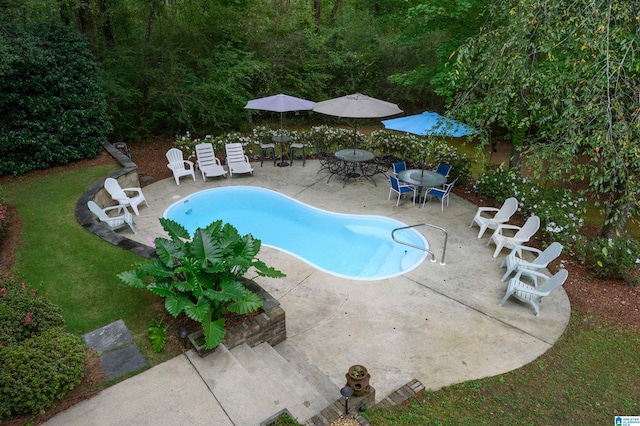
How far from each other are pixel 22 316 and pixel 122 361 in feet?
3.87

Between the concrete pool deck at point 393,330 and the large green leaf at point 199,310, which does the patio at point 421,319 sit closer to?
the concrete pool deck at point 393,330

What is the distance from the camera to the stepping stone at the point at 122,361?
4.17 m

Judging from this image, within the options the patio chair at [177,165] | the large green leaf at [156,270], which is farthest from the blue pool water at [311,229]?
the large green leaf at [156,270]

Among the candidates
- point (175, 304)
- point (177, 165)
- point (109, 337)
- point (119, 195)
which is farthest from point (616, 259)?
point (177, 165)

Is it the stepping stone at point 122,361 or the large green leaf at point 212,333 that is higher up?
the large green leaf at point 212,333

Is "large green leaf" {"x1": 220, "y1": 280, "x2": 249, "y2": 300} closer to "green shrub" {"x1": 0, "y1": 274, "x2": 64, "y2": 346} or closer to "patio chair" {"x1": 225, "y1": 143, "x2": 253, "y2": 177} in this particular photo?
"green shrub" {"x1": 0, "y1": 274, "x2": 64, "y2": 346}

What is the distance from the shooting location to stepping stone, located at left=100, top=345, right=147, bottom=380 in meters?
4.17

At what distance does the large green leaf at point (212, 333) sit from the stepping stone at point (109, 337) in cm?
109

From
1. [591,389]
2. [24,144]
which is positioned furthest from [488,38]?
[24,144]

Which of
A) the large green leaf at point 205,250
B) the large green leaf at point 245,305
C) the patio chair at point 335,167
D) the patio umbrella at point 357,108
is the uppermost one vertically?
the patio umbrella at point 357,108

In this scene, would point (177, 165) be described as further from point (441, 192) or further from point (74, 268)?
point (441, 192)

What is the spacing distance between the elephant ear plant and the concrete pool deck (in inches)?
23.1

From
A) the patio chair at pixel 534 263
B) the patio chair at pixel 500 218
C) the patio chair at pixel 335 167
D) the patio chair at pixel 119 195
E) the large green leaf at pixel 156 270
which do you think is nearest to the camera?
the large green leaf at pixel 156 270

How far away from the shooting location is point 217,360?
171 inches
